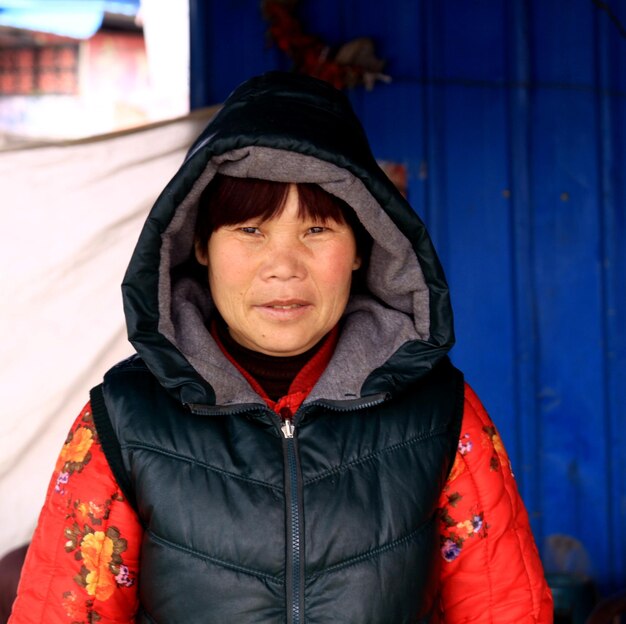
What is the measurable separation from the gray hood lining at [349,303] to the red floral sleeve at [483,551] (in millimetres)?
246

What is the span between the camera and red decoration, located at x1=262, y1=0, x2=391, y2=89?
2949 millimetres

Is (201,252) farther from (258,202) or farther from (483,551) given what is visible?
(483,551)

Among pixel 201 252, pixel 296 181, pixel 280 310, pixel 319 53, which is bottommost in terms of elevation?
pixel 280 310

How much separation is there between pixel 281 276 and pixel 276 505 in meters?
0.40

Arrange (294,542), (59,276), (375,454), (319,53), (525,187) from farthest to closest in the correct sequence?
(525,187), (319,53), (59,276), (375,454), (294,542)

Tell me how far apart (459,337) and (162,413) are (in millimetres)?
1787

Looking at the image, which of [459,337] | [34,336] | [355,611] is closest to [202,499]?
[355,611]

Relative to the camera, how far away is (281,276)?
1.56 metres

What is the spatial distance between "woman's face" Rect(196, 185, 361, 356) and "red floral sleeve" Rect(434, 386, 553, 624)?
0.37 m

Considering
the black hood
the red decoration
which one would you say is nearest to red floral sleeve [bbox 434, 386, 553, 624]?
the black hood

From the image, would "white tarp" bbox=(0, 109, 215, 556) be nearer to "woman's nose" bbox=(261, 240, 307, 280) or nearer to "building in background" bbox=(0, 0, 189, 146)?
"building in background" bbox=(0, 0, 189, 146)

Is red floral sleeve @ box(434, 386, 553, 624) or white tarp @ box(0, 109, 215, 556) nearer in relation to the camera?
red floral sleeve @ box(434, 386, 553, 624)

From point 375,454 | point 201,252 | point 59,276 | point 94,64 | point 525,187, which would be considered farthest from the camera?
point 94,64

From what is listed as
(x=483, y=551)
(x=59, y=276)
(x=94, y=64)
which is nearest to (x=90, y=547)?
(x=483, y=551)
